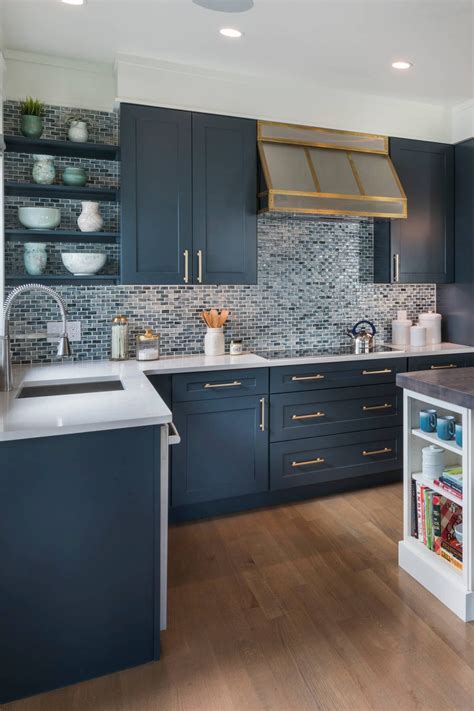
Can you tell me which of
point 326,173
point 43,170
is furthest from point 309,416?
point 43,170

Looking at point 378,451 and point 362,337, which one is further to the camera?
point 362,337

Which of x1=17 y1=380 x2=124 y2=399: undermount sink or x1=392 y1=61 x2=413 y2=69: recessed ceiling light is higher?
x1=392 y1=61 x2=413 y2=69: recessed ceiling light

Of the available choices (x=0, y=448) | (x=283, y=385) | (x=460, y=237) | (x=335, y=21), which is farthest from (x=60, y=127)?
(x=460, y=237)

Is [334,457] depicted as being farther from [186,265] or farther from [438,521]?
[186,265]

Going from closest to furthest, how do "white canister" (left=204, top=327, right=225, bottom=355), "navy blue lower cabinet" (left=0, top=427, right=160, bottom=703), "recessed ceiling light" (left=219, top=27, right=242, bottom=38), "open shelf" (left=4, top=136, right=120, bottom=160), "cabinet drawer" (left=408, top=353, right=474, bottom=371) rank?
1. "navy blue lower cabinet" (left=0, top=427, right=160, bottom=703)
2. "recessed ceiling light" (left=219, top=27, right=242, bottom=38)
3. "open shelf" (left=4, top=136, right=120, bottom=160)
4. "white canister" (left=204, top=327, right=225, bottom=355)
5. "cabinet drawer" (left=408, top=353, right=474, bottom=371)

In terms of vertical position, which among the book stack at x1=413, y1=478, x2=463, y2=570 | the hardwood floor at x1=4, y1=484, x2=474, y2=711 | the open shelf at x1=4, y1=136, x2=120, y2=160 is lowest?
the hardwood floor at x1=4, y1=484, x2=474, y2=711

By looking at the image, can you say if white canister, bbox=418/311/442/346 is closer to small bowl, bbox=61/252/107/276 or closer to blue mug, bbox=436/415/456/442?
blue mug, bbox=436/415/456/442

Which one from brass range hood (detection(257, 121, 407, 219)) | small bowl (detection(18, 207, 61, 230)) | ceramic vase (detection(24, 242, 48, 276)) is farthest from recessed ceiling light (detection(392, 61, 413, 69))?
ceramic vase (detection(24, 242, 48, 276))

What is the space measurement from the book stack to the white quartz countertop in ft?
3.74

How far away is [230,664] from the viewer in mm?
1892

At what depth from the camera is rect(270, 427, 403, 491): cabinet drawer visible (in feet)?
10.7

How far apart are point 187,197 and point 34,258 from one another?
0.99m

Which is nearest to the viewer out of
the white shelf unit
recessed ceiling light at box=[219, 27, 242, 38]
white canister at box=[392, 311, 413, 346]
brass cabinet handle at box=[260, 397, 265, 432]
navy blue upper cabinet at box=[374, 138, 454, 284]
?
the white shelf unit

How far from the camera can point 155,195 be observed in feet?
10.3
